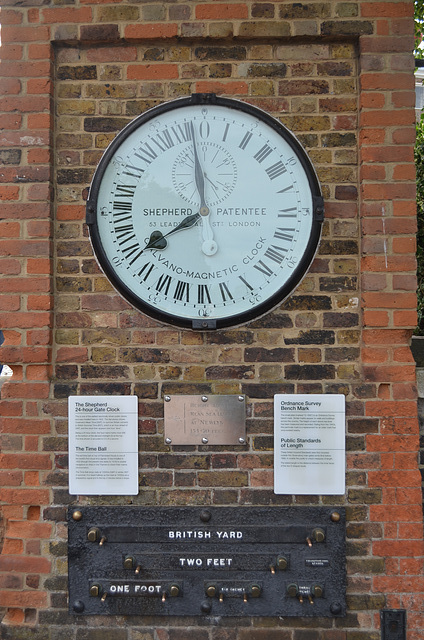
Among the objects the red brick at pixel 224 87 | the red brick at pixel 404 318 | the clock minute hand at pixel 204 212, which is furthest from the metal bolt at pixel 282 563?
the red brick at pixel 224 87

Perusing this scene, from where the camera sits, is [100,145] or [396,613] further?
[100,145]

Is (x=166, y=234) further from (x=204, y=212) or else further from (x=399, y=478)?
(x=399, y=478)

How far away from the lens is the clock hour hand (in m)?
2.73

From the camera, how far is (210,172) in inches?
108

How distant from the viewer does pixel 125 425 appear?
2713 millimetres

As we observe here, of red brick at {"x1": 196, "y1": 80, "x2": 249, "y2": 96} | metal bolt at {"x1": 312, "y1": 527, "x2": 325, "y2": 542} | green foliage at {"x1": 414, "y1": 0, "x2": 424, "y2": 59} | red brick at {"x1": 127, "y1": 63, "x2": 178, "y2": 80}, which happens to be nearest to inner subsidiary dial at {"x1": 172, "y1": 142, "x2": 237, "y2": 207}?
red brick at {"x1": 196, "y1": 80, "x2": 249, "y2": 96}

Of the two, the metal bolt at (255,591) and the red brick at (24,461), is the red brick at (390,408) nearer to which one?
the metal bolt at (255,591)

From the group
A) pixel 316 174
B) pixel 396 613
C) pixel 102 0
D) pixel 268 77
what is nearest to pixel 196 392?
pixel 316 174

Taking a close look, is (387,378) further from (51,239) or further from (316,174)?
(51,239)

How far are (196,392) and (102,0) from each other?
1.91 m

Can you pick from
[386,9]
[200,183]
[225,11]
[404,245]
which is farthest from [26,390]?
[386,9]

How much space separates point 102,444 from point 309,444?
0.96m

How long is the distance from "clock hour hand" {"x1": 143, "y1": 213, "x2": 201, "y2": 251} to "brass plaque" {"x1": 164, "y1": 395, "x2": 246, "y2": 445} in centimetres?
72

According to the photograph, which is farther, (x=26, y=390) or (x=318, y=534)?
(x=26, y=390)
